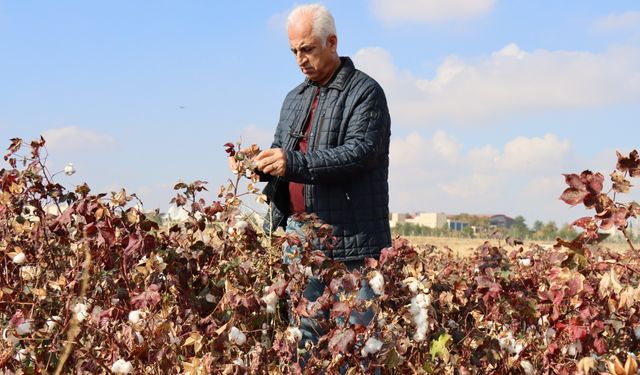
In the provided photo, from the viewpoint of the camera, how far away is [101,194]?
324 centimetres

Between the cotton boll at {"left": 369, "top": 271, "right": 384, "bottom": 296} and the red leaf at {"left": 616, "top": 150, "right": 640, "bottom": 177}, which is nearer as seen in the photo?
the red leaf at {"left": 616, "top": 150, "right": 640, "bottom": 177}

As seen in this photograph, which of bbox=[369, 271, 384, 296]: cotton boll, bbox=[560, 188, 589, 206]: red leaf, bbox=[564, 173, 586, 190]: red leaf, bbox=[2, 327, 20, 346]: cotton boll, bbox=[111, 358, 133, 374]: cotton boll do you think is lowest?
bbox=[111, 358, 133, 374]: cotton boll

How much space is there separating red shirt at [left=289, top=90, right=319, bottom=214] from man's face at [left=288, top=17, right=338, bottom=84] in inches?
5.3

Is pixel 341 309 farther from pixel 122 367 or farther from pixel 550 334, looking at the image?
pixel 550 334

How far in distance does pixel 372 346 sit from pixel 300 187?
94 centimetres

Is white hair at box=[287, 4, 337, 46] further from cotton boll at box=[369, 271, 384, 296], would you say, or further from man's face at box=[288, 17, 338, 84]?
cotton boll at box=[369, 271, 384, 296]

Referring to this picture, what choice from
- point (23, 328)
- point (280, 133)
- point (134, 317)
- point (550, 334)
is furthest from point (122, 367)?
point (550, 334)

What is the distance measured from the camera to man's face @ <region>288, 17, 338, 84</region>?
132 inches

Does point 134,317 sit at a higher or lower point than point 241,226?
lower

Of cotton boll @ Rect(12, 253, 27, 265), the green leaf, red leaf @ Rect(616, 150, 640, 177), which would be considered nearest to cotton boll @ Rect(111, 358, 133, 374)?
cotton boll @ Rect(12, 253, 27, 265)

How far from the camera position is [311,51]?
3.41m

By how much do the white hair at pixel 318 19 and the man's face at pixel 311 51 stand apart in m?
0.02

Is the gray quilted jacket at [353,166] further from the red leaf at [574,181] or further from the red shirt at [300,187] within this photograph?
the red leaf at [574,181]

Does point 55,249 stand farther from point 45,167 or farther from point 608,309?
point 608,309
